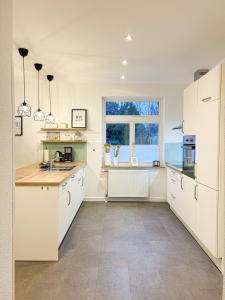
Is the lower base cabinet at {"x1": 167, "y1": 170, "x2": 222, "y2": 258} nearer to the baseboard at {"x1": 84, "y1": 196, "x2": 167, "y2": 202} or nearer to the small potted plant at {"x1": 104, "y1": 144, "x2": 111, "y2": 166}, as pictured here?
the baseboard at {"x1": 84, "y1": 196, "x2": 167, "y2": 202}

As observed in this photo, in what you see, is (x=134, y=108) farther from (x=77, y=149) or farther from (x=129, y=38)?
(x=129, y=38)

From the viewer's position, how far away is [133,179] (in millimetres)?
5434

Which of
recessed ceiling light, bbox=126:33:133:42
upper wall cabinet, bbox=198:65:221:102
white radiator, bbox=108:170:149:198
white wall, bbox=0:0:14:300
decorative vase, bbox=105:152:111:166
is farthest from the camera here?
decorative vase, bbox=105:152:111:166

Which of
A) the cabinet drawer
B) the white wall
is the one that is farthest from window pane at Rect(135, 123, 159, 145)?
the white wall

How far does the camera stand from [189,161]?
12.1 feet

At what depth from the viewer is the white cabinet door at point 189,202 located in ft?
11.2

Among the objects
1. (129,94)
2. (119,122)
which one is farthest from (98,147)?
(129,94)

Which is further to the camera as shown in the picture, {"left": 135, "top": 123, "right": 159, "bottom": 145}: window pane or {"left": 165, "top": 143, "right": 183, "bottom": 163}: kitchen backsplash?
{"left": 135, "top": 123, "right": 159, "bottom": 145}: window pane

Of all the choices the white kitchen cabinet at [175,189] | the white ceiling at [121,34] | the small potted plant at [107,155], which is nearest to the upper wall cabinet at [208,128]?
the white ceiling at [121,34]

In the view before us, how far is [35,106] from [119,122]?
1895 mm

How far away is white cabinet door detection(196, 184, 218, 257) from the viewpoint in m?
2.69

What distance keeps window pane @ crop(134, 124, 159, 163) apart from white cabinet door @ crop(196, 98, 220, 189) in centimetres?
244

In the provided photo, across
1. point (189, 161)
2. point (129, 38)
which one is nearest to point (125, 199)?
point (189, 161)

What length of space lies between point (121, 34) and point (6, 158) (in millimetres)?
2467
